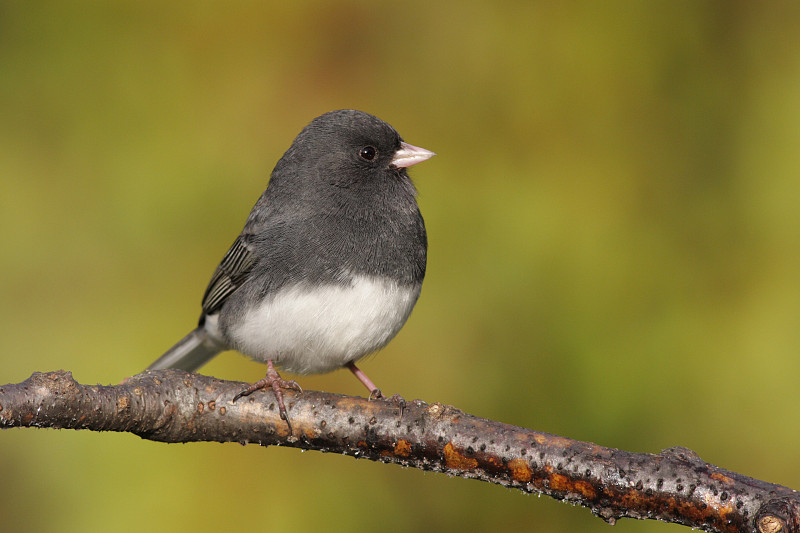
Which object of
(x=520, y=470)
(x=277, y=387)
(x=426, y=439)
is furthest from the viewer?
(x=277, y=387)

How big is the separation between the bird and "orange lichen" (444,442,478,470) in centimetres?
46

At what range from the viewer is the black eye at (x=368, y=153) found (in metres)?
2.81

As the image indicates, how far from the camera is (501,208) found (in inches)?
108

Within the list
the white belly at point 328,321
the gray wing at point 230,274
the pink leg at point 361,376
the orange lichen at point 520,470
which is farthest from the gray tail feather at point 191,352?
the orange lichen at point 520,470

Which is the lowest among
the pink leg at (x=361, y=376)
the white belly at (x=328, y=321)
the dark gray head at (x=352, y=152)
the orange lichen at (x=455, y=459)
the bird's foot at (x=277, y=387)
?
the orange lichen at (x=455, y=459)

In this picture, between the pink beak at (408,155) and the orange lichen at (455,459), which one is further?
the pink beak at (408,155)

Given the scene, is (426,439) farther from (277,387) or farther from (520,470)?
(277,387)

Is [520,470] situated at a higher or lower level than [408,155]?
lower

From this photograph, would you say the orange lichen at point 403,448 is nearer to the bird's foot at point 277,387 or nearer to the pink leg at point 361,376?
the bird's foot at point 277,387

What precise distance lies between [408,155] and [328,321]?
70cm

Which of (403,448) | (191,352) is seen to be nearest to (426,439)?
(403,448)

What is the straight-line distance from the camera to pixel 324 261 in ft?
8.19

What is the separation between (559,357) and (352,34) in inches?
54.1

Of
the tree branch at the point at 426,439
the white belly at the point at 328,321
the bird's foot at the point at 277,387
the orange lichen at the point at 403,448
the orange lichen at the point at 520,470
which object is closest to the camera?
the tree branch at the point at 426,439
